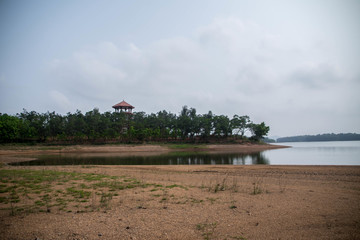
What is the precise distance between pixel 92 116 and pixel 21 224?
8041 cm

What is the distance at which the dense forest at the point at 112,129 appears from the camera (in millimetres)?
73681

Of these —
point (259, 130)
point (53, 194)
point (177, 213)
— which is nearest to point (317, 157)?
point (177, 213)

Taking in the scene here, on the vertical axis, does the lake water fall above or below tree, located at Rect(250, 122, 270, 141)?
below

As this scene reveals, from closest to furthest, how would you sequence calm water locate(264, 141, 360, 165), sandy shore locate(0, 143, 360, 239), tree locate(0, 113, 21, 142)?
1. sandy shore locate(0, 143, 360, 239)
2. calm water locate(264, 141, 360, 165)
3. tree locate(0, 113, 21, 142)

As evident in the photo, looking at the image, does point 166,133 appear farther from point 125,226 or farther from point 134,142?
point 125,226

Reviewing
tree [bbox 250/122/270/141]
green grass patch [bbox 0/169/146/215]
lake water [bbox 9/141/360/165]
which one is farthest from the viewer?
tree [bbox 250/122/270/141]

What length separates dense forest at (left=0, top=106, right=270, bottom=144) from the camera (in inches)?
2901

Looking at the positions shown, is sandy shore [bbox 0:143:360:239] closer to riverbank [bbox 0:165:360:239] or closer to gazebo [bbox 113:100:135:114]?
riverbank [bbox 0:165:360:239]

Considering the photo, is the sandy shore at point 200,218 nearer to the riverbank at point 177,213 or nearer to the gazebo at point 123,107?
the riverbank at point 177,213

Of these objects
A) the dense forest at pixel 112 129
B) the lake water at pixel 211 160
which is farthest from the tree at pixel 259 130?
the lake water at pixel 211 160

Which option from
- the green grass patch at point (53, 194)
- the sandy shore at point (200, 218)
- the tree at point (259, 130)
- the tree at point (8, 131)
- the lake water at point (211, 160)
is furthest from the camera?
the tree at point (259, 130)

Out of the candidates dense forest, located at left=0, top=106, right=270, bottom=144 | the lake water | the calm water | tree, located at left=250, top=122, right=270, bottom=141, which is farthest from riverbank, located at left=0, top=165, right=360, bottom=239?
tree, located at left=250, top=122, right=270, bottom=141

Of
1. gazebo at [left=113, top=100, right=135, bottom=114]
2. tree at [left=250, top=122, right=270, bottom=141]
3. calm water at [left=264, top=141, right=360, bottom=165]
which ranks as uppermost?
gazebo at [left=113, top=100, right=135, bottom=114]

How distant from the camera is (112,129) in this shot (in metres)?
77.2
